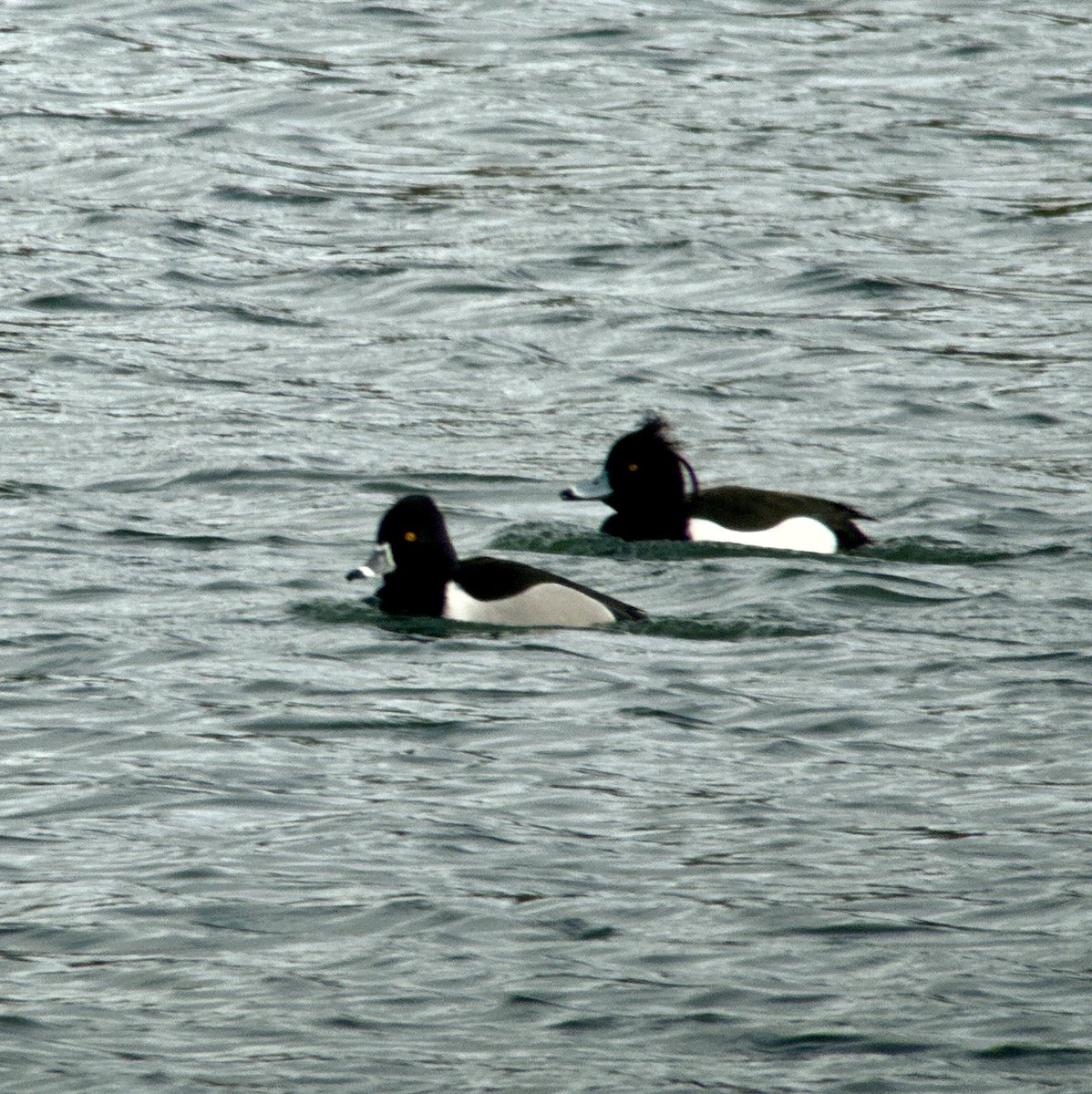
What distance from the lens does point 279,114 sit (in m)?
22.5

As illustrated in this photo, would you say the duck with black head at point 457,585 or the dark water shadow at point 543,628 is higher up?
the duck with black head at point 457,585

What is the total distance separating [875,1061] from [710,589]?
555cm

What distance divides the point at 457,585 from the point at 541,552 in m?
1.69

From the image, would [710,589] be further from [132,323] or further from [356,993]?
[132,323]

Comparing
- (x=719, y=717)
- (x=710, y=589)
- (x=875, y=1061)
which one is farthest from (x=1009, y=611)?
(x=875, y=1061)

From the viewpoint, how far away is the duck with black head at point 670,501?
12.6 meters

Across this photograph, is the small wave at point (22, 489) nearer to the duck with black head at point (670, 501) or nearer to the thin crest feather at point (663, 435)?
the duck with black head at point (670, 501)

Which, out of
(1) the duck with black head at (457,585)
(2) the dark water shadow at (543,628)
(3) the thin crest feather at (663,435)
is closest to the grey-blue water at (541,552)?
(2) the dark water shadow at (543,628)

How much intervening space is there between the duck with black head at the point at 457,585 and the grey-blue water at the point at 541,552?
0.45 ft

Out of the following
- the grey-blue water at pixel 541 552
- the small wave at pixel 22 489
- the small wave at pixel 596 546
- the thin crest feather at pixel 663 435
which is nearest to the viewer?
the grey-blue water at pixel 541 552

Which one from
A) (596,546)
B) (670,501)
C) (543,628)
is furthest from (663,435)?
(543,628)

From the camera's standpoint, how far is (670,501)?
13.0 m

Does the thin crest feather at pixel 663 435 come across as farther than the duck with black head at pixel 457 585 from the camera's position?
Yes

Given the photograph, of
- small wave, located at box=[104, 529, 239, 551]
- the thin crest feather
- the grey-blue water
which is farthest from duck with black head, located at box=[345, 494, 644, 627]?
the thin crest feather
